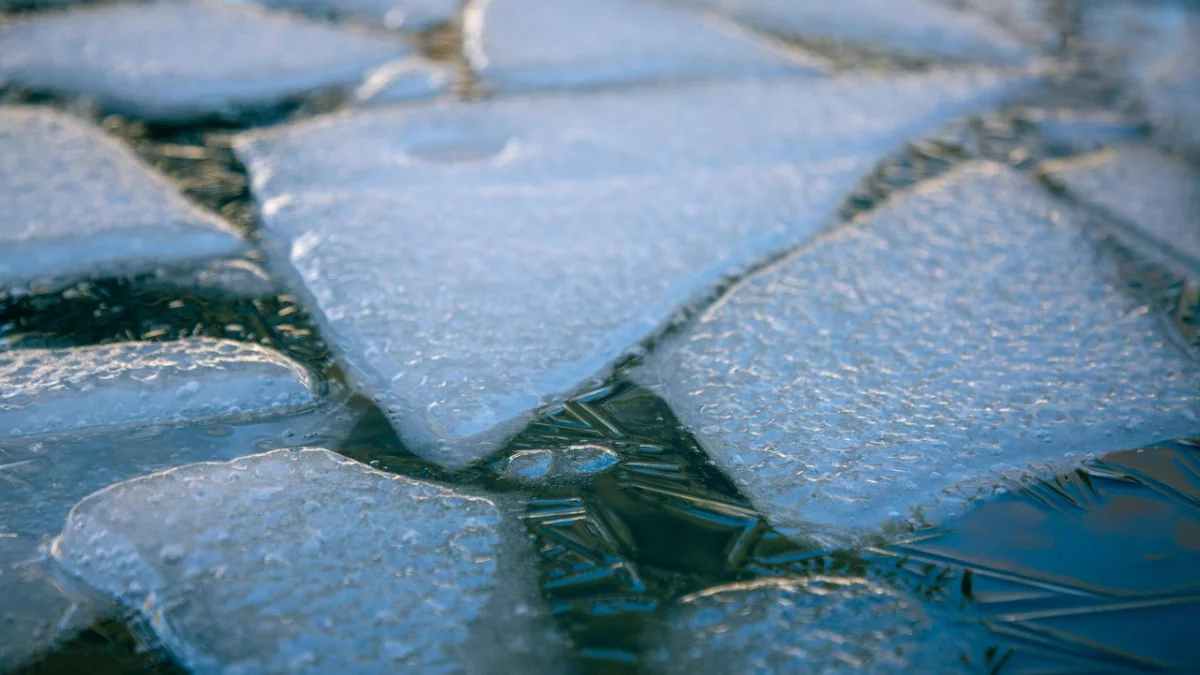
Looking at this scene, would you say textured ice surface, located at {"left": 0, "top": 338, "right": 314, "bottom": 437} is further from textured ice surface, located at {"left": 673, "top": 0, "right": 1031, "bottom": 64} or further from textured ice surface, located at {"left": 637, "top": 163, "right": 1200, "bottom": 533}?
textured ice surface, located at {"left": 673, "top": 0, "right": 1031, "bottom": 64}

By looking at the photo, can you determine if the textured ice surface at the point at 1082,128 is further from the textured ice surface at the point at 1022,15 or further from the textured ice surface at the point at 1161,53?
the textured ice surface at the point at 1022,15

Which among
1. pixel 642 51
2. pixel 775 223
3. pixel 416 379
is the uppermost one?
pixel 642 51

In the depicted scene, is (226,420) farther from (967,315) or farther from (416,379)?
(967,315)

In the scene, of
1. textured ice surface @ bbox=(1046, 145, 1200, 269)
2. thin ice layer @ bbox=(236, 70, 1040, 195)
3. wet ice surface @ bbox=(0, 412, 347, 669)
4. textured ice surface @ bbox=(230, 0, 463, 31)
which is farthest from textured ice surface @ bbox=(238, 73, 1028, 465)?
textured ice surface @ bbox=(230, 0, 463, 31)

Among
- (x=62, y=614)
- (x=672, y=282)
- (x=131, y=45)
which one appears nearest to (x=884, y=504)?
(x=672, y=282)

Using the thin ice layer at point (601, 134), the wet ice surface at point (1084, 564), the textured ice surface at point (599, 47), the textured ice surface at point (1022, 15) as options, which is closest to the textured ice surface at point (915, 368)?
the wet ice surface at point (1084, 564)

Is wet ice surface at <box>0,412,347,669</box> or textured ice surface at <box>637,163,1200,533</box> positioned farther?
textured ice surface at <box>637,163,1200,533</box>

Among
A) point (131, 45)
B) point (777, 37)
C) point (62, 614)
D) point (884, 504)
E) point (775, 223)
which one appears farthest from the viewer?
point (777, 37)

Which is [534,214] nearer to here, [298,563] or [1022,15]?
[298,563]
